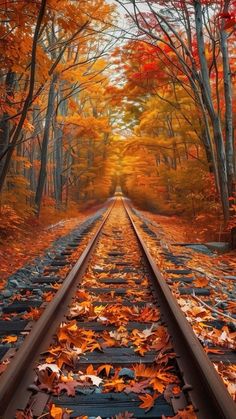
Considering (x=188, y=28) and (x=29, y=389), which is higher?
(x=188, y=28)

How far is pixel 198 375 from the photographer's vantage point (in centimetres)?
266

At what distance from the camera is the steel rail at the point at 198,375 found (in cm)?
221

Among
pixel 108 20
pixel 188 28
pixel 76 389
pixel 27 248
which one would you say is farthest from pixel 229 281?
pixel 108 20

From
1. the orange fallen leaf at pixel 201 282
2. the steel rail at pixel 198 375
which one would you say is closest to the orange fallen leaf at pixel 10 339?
the steel rail at pixel 198 375

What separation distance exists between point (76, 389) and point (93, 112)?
29.8 metres

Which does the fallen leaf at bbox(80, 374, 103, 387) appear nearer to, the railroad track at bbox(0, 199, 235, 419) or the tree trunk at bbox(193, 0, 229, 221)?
the railroad track at bbox(0, 199, 235, 419)

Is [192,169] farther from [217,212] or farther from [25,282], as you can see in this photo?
[25,282]

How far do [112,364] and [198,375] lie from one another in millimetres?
771

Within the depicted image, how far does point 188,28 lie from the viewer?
1027cm

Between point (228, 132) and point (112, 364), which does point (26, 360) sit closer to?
point (112, 364)

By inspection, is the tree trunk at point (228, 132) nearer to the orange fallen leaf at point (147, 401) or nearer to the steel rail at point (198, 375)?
the steel rail at point (198, 375)

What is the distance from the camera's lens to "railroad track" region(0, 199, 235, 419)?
2.41 m

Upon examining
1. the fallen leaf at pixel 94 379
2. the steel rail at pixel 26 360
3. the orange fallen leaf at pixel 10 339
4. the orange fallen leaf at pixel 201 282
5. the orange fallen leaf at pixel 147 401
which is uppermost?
the steel rail at pixel 26 360

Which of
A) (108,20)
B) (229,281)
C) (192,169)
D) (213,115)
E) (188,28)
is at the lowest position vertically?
(229,281)
